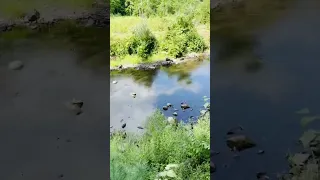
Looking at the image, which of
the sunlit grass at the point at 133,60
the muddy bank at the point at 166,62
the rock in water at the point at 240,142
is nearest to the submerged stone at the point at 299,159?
the rock in water at the point at 240,142

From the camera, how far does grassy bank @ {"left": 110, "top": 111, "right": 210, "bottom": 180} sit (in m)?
1.75

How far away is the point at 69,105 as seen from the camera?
1.65 metres

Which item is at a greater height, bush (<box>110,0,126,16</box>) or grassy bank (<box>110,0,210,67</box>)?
bush (<box>110,0,126,16</box>)

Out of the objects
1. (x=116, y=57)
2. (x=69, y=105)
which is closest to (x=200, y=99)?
(x=116, y=57)

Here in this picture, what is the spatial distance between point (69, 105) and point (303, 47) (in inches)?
34.2

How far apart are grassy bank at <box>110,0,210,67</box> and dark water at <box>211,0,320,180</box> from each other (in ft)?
0.34

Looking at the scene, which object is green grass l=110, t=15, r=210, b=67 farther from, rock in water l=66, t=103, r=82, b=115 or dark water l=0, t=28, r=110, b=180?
rock in water l=66, t=103, r=82, b=115

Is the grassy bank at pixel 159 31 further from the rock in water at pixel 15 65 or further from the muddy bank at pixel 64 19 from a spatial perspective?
the rock in water at pixel 15 65

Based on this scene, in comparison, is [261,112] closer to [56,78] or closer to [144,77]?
[144,77]

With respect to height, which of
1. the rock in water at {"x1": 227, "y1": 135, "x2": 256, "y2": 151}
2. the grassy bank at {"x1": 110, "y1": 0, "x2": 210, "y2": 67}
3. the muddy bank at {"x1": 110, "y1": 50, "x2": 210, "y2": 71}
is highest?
the grassy bank at {"x1": 110, "y1": 0, "x2": 210, "y2": 67}

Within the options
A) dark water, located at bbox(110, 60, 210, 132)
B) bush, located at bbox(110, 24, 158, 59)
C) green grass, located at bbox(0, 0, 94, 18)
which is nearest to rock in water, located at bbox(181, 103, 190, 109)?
dark water, located at bbox(110, 60, 210, 132)

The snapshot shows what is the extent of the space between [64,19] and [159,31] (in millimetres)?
364

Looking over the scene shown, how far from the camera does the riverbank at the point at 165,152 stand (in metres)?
1.75

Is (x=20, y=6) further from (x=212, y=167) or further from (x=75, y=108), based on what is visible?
(x=212, y=167)
